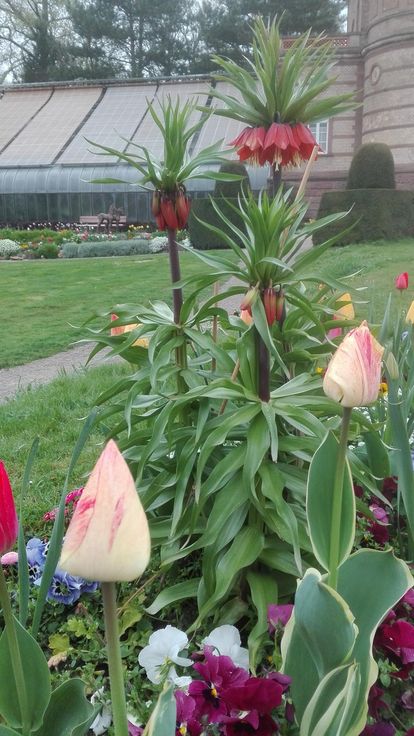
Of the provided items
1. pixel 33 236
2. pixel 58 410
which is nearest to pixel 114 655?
pixel 58 410

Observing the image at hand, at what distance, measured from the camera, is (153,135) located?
964 inches

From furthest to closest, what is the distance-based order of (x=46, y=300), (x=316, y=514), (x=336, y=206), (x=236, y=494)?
(x=336, y=206)
(x=46, y=300)
(x=236, y=494)
(x=316, y=514)

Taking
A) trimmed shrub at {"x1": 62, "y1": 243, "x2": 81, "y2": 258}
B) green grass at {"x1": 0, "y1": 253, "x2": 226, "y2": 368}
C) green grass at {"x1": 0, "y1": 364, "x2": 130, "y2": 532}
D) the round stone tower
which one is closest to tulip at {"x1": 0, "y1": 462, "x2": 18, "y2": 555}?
green grass at {"x1": 0, "y1": 364, "x2": 130, "y2": 532}

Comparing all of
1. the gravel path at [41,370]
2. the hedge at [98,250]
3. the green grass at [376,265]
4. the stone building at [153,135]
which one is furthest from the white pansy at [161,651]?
the stone building at [153,135]

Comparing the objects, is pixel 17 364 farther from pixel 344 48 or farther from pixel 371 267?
pixel 344 48

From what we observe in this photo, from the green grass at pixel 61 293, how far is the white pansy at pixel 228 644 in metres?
3.79

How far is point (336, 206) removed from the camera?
619 inches

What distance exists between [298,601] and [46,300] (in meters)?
9.05

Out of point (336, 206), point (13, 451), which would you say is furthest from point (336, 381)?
point (336, 206)

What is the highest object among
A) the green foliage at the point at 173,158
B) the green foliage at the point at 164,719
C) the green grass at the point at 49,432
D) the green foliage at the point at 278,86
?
the green foliage at the point at 278,86

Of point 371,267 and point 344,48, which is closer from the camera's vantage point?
point 371,267

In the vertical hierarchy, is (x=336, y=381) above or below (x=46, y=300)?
above

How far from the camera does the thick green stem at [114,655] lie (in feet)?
2.27

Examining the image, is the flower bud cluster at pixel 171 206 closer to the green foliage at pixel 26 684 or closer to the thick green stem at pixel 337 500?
the thick green stem at pixel 337 500
